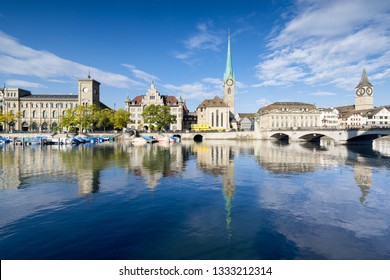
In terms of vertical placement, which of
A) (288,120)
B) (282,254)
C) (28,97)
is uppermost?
(28,97)

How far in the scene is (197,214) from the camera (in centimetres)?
1529

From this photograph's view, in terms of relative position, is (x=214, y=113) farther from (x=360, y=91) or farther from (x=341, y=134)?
(x=360, y=91)

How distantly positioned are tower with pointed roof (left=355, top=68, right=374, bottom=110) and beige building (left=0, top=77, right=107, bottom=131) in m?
174

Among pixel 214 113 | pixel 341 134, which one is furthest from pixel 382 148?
pixel 214 113

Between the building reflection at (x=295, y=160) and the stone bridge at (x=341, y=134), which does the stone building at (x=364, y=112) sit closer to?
the stone bridge at (x=341, y=134)

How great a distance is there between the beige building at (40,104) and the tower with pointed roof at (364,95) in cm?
17436

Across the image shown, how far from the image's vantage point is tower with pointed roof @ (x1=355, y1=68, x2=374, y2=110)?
17350cm

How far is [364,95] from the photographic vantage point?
17475 cm

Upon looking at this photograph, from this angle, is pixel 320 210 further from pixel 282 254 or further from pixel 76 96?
pixel 76 96

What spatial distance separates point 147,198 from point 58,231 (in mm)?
7043

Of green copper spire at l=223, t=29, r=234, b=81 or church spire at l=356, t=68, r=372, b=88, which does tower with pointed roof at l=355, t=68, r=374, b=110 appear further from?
green copper spire at l=223, t=29, r=234, b=81
